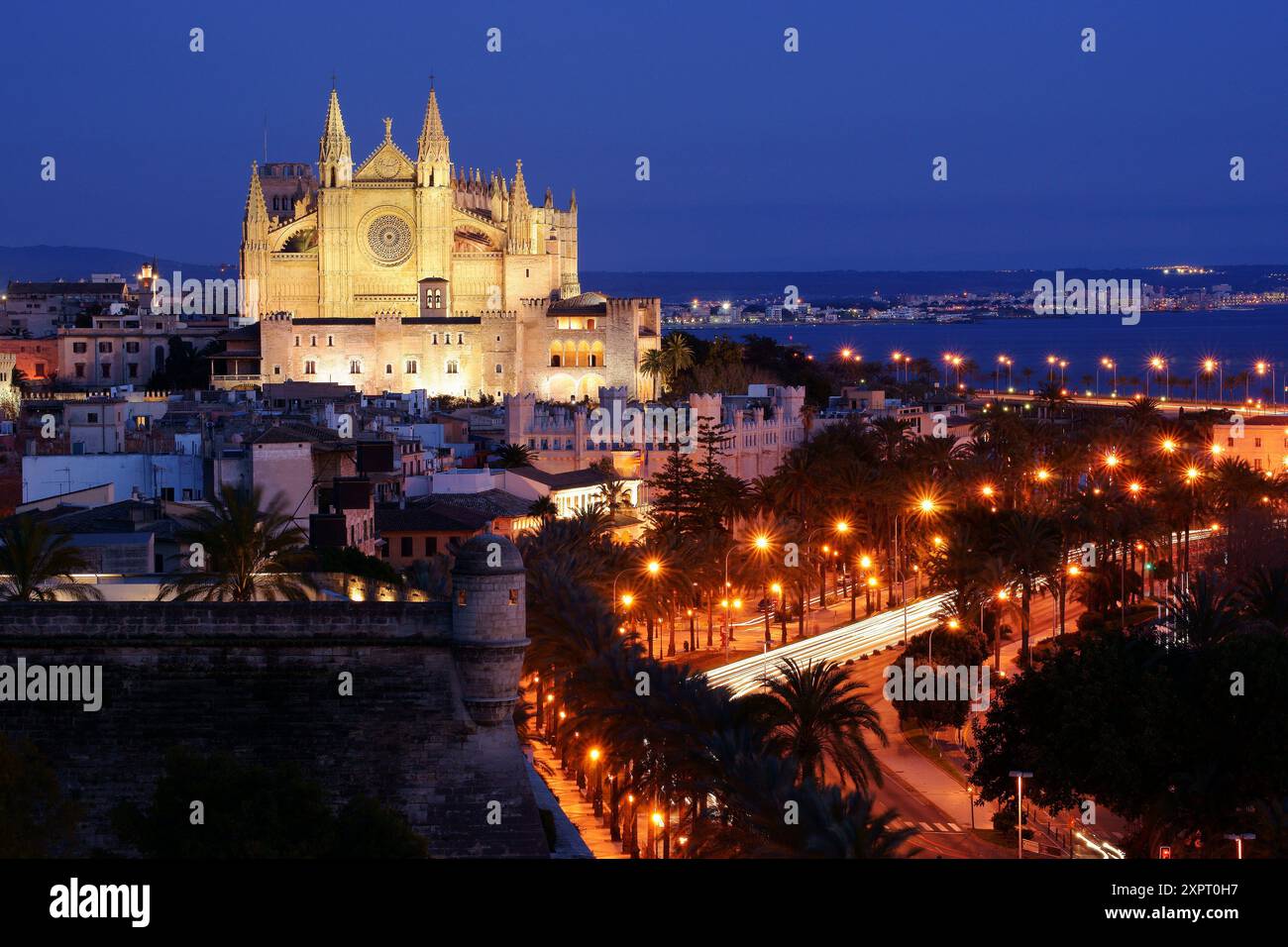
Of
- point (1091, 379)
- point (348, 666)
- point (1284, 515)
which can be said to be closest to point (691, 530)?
point (1284, 515)

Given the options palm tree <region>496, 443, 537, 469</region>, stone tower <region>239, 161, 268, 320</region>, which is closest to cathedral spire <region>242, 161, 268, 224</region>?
stone tower <region>239, 161, 268, 320</region>

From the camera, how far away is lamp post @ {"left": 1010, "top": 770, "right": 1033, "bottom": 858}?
31.3m

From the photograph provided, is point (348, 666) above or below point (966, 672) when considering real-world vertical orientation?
above

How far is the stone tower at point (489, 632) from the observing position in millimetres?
23531

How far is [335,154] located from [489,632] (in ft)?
279

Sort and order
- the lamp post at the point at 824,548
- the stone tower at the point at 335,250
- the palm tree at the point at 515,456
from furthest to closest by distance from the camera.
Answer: the stone tower at the point at 335,250
the palm tree at the point at 515,456
the lamp post at the point at 824,548

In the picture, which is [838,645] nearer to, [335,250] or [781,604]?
[781,604]

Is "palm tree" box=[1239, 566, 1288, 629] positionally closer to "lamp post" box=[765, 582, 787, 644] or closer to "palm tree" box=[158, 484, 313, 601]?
"lamp post" box=[765, 582, 787, 644]

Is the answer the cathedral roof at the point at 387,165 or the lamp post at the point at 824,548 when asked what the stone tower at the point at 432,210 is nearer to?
the cathedral roof at the point at 387,165

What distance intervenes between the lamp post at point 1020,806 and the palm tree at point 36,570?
12.4 meters

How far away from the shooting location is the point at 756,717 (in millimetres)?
30344

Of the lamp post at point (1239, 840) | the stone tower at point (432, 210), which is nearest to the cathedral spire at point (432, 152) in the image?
the stone tower at point (432, 210)

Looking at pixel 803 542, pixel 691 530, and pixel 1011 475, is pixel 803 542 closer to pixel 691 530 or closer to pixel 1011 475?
pixel 691 530
